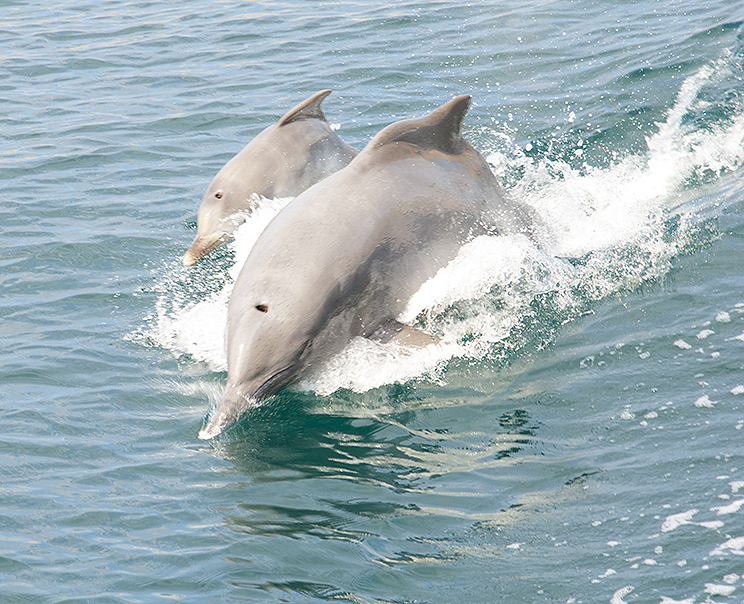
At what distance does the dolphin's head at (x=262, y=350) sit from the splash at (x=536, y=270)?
0.36 m

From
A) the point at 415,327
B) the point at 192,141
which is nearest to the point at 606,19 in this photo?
the point at 192,141

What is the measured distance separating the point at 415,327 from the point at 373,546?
2874 mm

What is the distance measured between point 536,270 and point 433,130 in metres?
1.72

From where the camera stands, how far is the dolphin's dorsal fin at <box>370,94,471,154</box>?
8383 mm

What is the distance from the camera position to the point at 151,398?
302 inches

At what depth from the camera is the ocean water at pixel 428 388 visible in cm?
544

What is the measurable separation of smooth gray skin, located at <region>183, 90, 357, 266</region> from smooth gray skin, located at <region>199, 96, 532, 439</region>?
8.21ft

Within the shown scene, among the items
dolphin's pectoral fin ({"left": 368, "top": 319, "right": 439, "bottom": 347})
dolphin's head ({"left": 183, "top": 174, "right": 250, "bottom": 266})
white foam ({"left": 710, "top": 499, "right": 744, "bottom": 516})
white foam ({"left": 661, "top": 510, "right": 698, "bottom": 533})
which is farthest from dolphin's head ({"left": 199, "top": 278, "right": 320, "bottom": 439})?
dolphin's head ({"left": 183, "top": 174, "right": 250, "bottom": 266})

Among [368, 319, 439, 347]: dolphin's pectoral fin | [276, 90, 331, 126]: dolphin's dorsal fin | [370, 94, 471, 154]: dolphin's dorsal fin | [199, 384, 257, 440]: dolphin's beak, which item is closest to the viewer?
[199, 384, 257, 440]: dolphin's beak

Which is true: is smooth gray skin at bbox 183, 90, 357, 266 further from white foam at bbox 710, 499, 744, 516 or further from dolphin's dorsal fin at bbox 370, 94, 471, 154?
white foam at bbox 710, 499, 744, 516

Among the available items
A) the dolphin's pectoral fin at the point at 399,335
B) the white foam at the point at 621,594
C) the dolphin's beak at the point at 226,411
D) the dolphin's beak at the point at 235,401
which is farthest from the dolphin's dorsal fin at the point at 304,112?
the white foam at the point at 621,594

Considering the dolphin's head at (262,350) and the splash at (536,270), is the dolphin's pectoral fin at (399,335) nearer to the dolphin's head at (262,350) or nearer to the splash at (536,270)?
the splash at (536,270)

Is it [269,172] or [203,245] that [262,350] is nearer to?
[203,245]

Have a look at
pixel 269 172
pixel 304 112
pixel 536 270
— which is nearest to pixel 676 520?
pixel 536 270
